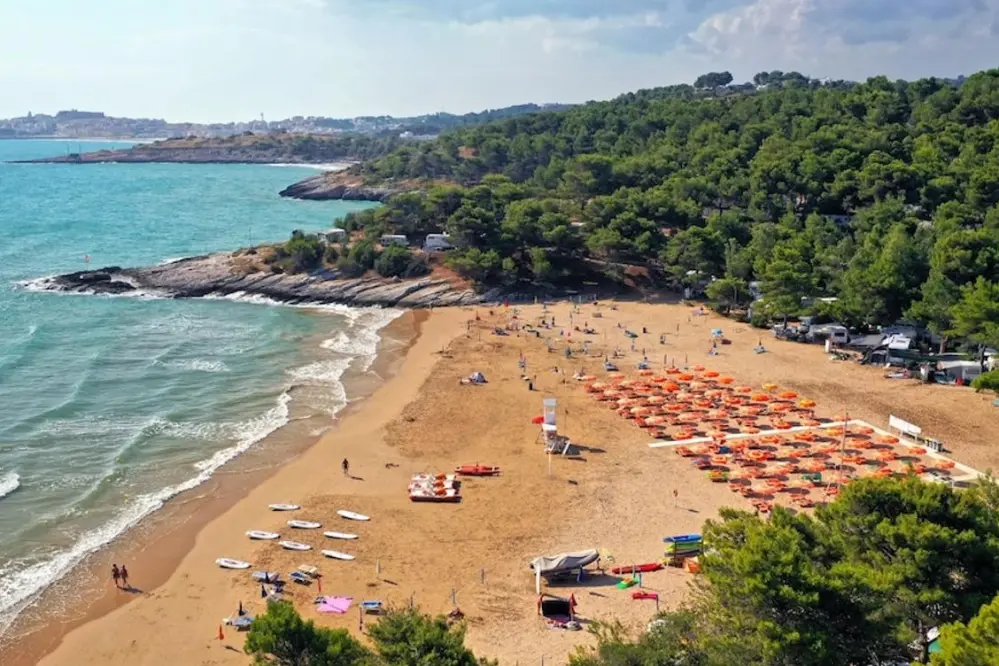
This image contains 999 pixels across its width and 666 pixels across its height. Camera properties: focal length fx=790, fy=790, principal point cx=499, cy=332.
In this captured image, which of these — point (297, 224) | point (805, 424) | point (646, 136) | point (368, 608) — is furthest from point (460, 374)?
point (646, 136)

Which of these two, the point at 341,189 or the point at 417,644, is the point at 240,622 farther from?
the point at 341,189

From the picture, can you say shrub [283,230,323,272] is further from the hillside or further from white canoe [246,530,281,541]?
white canoe [246,530,281,541]

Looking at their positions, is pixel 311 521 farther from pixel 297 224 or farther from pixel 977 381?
pixel 297 224

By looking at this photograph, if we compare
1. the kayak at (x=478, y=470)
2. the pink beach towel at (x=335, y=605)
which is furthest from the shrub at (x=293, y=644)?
the kayak at (x=478, y=470)

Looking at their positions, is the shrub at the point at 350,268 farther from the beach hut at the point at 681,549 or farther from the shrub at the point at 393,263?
the beach hut at the point at 681,549

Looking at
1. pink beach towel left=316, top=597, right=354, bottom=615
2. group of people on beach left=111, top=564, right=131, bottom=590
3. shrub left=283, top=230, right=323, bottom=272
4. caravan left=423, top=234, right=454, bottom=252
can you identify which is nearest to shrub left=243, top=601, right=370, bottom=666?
pink beach towel left=316, top=597, right=354, bottom=615

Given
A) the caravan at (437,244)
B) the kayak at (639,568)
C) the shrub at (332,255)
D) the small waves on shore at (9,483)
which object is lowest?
the small waves on shore at (9,483)
